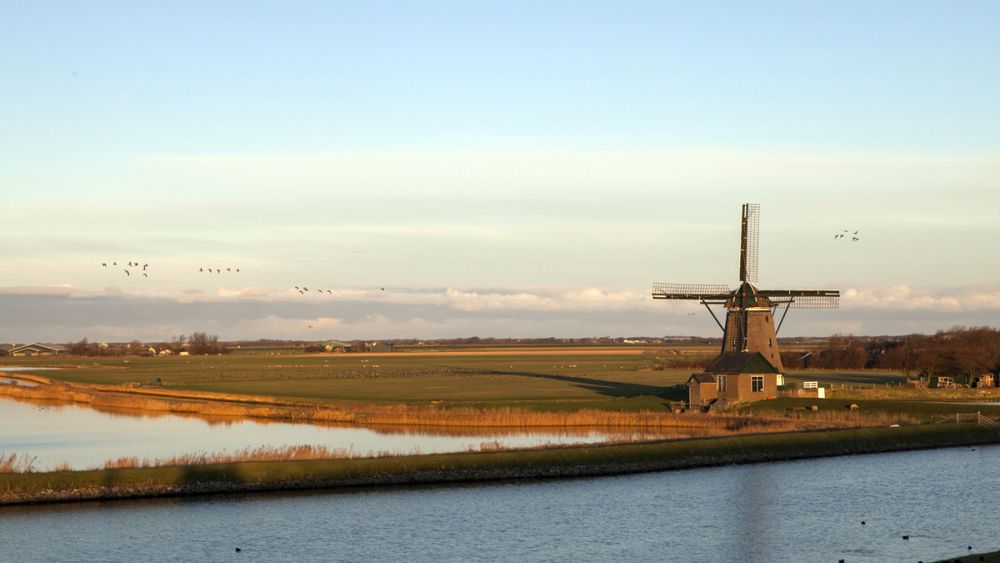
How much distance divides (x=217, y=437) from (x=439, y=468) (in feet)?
64.7

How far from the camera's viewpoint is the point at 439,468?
42.5 metres

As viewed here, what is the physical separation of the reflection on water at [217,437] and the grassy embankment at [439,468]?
5.08 m

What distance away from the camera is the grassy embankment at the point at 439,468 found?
1497 inches

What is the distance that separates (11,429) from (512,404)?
29.2m

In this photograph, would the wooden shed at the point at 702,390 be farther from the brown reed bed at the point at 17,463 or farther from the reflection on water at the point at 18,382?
the reflection on water at the point at 18,382

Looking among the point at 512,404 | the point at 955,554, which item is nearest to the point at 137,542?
the point at 955,554

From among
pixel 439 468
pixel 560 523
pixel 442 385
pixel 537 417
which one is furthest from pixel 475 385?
pixel 560 523

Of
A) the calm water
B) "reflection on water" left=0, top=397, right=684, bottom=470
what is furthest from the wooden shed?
the calm water

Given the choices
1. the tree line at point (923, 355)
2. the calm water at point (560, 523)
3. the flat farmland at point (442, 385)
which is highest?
the tree line at point (923, 355)

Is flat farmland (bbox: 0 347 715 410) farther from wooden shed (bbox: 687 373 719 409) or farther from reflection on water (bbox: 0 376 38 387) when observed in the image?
reflection on water (bbox: 0 376 38 387)

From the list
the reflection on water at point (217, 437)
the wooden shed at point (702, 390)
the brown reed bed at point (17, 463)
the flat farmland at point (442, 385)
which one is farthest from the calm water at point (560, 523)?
the flat farmland at point (442, 385)

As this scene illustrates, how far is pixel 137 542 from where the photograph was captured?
31.3m

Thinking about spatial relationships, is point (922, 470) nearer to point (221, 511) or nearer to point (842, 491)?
point (842, 491)

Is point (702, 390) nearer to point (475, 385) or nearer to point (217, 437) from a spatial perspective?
point (217, 437)
